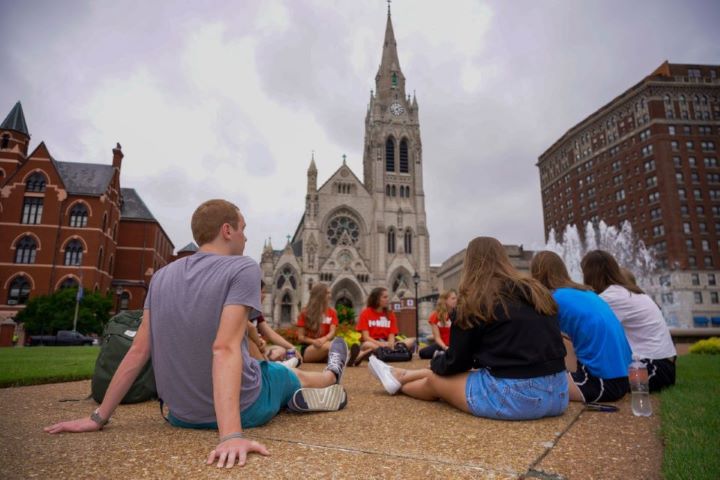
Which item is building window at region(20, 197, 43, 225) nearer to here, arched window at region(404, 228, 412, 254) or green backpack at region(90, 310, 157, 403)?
arched window at region(404, 228, 412, 254)

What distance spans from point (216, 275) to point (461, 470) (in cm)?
182

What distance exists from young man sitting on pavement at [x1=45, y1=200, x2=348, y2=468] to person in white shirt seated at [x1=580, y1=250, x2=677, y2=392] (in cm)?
416

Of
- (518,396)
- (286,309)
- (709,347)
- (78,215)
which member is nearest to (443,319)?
(518,396)

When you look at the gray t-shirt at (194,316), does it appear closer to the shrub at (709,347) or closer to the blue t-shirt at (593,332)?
the blue t-shirt at (593,332)

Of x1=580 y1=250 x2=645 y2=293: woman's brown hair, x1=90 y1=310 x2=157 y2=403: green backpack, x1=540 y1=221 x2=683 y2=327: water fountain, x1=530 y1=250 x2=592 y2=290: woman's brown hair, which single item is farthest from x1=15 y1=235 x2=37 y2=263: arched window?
x1=540 y1=221 x2=683 y2=327: water fountain

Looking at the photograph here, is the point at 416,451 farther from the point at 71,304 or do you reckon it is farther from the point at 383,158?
the point at 383,158

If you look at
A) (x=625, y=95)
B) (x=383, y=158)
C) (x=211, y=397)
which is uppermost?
(x=625, y=95)

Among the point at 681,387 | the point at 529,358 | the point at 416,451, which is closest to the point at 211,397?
the point at 416,451

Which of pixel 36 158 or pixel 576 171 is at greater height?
pixel 576 171

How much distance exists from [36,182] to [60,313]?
11.9 m

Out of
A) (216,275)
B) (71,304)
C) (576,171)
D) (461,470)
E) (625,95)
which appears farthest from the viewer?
(576,171)

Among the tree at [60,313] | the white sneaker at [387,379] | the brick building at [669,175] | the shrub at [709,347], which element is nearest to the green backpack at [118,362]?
the white sneaker at [387,379]

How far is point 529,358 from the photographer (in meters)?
3.38

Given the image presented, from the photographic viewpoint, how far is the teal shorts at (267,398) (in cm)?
303
